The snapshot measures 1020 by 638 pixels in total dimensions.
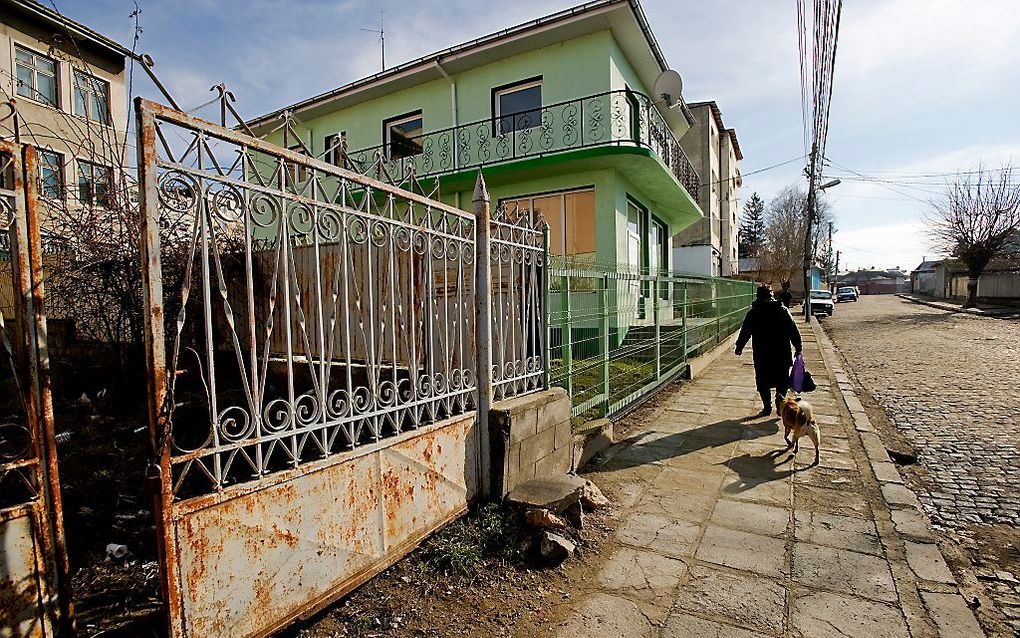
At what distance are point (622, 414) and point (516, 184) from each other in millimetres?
7398

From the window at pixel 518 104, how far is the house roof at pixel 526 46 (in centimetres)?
78

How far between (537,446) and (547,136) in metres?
9.20

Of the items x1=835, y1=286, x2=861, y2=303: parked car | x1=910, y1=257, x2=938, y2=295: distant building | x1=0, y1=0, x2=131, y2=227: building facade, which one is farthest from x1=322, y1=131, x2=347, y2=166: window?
x1=910, y1=257, x2=938, y2=295: distant building

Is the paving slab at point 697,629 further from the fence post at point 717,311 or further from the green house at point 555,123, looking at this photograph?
the fence post at point 717,311

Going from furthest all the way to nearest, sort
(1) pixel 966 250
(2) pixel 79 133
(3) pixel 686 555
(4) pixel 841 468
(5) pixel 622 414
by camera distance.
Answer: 1. (1) pixel 966 250
2. (5) pixel 622 414
3. (4) pixel 841 468
4. (2) pixel 79 133
5. (3) pixel 686 555

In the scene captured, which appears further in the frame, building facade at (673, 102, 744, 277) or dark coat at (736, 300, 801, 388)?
building facade at (673, 102, 744, 277)

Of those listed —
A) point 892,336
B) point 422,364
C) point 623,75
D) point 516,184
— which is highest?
point 623,75

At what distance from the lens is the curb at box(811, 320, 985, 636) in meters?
2.58

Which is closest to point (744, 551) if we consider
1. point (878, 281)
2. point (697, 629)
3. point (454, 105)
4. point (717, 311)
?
point (697, 629)

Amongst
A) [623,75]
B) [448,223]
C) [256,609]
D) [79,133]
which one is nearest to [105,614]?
[256,609]

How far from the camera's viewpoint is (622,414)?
253 inches

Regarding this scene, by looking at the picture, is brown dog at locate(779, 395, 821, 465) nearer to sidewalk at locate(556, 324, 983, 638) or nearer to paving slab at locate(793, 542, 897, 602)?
sidewalk at locate(556, 324, 983, 638)

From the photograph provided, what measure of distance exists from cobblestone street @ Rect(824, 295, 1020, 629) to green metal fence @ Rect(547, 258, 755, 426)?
3073 mm

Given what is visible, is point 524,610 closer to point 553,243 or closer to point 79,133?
point 79,133
